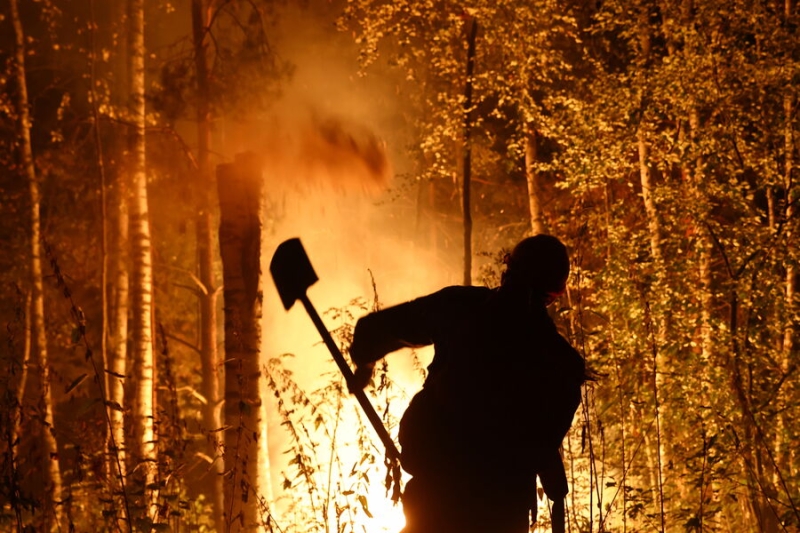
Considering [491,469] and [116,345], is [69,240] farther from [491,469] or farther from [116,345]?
[491,469]

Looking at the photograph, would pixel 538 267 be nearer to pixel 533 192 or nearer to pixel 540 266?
pixel 540 266

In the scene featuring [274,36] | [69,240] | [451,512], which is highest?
[274,36]

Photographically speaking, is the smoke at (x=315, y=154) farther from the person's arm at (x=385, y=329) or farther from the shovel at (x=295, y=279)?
the person's arm at (x=385, y=329)

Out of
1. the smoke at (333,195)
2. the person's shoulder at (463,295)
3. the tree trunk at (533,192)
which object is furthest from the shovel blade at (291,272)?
the tree trunk at (533,192)

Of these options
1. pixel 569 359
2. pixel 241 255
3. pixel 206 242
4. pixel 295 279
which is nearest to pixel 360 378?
pixel 295 279

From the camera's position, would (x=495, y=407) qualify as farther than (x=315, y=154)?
No

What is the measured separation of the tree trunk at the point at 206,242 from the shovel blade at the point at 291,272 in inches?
354

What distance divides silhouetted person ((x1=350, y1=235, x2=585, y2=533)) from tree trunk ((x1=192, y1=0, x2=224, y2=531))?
9252 mm

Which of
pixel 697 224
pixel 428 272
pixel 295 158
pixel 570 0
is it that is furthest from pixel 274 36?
pixel 428 272

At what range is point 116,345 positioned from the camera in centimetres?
1226

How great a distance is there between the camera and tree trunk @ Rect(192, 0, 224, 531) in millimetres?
12000

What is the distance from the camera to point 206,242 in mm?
14422

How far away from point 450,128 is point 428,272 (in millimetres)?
14781

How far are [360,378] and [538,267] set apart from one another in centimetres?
76
